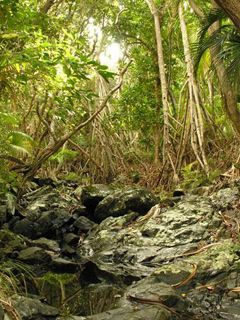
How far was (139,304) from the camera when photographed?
4309 millimetres

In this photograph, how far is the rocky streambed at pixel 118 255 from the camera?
13.9 ft

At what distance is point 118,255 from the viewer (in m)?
6.77

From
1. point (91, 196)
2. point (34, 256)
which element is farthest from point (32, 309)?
point (91, 196)

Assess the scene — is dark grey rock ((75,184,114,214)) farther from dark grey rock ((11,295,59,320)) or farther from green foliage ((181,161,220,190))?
dark grey rock ((11,295,59,320))

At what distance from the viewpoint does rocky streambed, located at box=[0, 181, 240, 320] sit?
4.23 m

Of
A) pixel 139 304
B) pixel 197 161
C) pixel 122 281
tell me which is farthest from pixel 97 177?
pixel 139 304

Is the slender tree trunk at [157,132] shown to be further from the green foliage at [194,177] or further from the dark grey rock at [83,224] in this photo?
the dark grey rock at [83,224]

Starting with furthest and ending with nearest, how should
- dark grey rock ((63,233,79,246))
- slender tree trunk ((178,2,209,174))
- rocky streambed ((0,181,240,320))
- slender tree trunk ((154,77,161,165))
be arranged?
1. slender tree trunk ((154,77,161,165))
2. slender tree trunk ((178,2,209,174))
3. dark grey rock ((63,233,79,246))
4. rocky streambed ((0,181,240,320))

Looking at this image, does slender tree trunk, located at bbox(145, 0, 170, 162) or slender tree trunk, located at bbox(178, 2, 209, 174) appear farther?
slender tree trunk, located at bbox(145, 0, 170, 162)

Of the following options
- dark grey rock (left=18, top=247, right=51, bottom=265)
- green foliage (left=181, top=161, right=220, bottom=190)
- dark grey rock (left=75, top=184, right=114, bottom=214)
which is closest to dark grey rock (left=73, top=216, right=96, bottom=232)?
dark grey rock (left=75, top=184, right=114, bottom=214)

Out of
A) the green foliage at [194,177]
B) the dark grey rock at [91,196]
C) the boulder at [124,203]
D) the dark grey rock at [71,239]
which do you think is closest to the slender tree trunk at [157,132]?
the green foliage at [194,177]

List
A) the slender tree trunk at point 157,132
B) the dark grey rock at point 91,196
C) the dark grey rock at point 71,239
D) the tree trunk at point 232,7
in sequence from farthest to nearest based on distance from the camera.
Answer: the slender tree trunk at point 157,132 < the dark grey rock at point 91,196 < the dark grey rock at point 71,239 < the tree trunk at point 232,7

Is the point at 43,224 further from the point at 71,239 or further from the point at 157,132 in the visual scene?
the point at 157,132

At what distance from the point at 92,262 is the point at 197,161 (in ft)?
11.7
